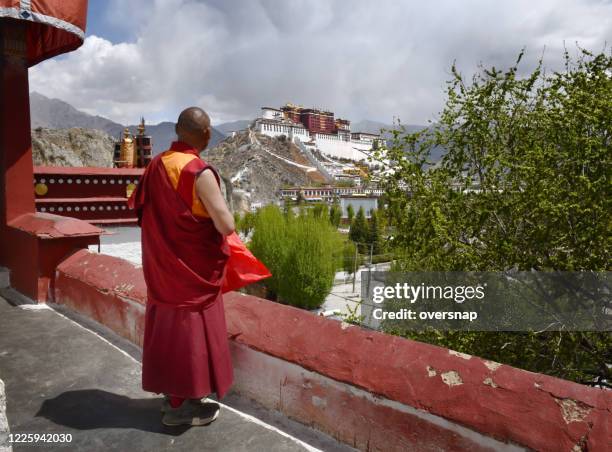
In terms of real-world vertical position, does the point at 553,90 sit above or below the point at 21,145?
above

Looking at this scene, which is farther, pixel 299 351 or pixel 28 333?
pixel 28 333

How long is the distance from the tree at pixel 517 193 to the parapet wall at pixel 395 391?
4.89m

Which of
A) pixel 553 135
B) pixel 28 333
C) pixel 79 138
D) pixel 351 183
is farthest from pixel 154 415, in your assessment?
pixel 351 183

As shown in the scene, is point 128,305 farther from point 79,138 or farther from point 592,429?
point 79,138

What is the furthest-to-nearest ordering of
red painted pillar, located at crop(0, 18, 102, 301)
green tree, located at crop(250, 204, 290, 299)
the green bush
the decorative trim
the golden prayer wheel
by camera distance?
green tree, located at crop(250, 204, 290, 299), the green bush, the golden prayer wheel, red painted pillar, located at crop(0, 18, 102, 301), the decorative trim

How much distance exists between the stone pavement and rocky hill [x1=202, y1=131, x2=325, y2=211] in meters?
90.0

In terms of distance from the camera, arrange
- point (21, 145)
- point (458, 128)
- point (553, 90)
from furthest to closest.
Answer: point (458, 128) < point (553, 90) < point (21, 145)

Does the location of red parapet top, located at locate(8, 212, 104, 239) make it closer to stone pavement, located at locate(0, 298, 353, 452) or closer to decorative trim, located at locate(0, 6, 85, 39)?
stone pavement, located at locate(0, 298, 353, 452)

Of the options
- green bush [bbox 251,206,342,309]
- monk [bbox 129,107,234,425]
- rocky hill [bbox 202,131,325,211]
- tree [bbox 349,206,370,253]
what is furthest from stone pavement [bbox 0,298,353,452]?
rocky hill [bbox 202,131,325,211]

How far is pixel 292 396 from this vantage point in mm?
2609

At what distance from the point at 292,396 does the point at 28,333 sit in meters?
2.60

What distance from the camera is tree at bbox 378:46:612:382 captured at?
6.70m

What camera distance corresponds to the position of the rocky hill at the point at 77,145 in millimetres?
53188

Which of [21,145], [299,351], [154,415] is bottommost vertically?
[154,415]
